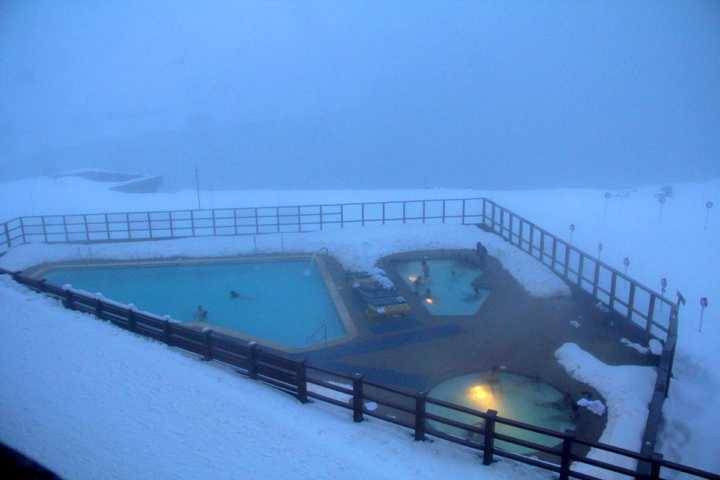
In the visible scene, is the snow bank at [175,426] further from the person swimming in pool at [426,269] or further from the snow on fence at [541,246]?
the person swimming in pool at [426,269]

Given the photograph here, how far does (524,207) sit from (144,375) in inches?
2125

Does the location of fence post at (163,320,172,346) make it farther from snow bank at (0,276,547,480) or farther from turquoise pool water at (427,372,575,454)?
turquoise pool water at (427,372,575,454)

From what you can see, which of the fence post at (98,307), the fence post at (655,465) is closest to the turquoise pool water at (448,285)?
the fence post at (98,307)

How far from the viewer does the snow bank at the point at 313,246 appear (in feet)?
61.2

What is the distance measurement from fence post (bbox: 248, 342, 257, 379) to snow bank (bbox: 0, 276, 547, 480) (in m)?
0.19

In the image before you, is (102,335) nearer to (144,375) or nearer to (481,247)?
(144,375)

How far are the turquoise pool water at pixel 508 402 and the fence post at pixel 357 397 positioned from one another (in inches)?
75.0

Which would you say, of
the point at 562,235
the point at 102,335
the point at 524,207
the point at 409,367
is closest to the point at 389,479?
the point at 409,367

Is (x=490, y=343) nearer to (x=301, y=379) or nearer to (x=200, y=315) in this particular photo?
(x=301, y=379)

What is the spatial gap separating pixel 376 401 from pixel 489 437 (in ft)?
5.03

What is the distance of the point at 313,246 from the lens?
65.2 feet

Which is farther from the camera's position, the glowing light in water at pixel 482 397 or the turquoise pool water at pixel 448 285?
the turquoise pool water at pixel 448 285

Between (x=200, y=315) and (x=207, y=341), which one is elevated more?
(x=207, y=341)

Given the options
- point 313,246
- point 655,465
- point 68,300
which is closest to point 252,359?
point 68,300
